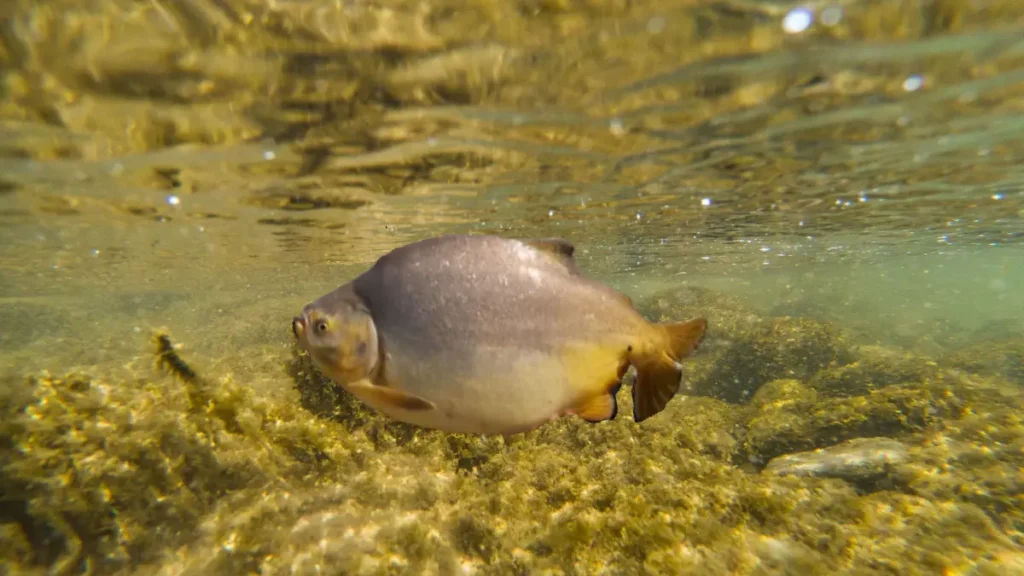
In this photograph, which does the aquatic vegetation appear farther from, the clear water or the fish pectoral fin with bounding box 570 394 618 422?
the fish pectoral fin with bounding box 570 394 618 422

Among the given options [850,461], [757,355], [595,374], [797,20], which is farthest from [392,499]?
[757,355]

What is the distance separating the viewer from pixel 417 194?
12.2 metres

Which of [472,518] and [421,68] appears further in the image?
[421,68]

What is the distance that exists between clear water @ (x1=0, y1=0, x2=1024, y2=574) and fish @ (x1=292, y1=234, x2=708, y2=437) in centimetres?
344

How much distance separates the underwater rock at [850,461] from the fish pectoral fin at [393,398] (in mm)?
5557

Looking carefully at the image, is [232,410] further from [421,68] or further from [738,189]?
[738,189]

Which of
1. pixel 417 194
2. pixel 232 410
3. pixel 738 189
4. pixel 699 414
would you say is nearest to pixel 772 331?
pixel 738 189

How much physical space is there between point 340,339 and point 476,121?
266 inches

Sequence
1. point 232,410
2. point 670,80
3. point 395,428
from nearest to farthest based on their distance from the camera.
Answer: point 232,410, point 395,428, point 670,80

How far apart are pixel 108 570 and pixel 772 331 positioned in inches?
A: 651

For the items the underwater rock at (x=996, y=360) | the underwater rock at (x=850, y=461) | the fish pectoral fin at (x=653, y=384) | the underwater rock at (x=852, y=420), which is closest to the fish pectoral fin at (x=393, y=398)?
the fish pectoral fin at (x=653, y=384)

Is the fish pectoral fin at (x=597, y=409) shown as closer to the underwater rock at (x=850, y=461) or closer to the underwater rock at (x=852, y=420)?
the underwater rock at (x=850, y=461)

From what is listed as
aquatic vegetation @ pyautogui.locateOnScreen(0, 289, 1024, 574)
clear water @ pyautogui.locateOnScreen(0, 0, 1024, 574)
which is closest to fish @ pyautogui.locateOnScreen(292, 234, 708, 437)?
aquatic vegetation @ pyautogui.locateOnScreen(0, 289, 1024, 574)

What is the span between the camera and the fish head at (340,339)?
212 centimetres
